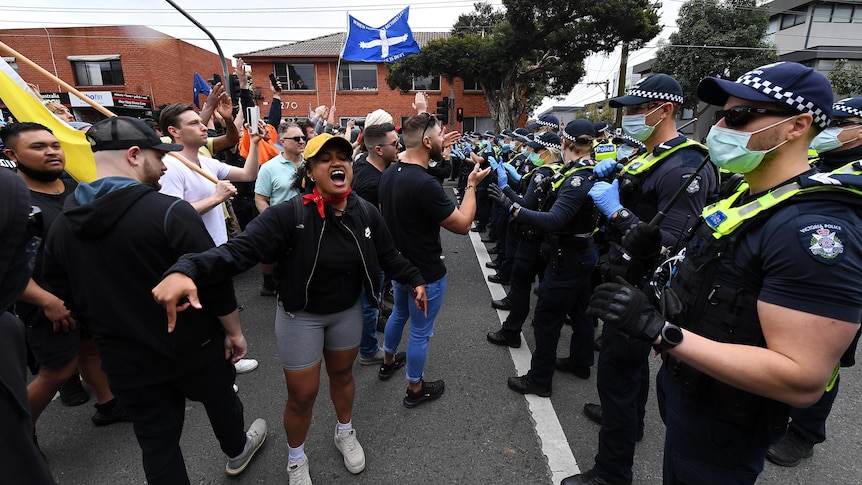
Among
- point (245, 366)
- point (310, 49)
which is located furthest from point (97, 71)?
point (245, 366)

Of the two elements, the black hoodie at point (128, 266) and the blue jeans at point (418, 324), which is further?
the blue jeans at point (418, 324)

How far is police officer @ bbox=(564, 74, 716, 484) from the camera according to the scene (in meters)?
2.36

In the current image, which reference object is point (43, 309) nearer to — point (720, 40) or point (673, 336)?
point (673, 336)

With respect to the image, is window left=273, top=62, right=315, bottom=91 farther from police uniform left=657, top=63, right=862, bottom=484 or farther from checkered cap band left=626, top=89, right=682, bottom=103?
police uniform left=657, top=63, right=862, bottom=484

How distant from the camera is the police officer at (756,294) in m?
1.16

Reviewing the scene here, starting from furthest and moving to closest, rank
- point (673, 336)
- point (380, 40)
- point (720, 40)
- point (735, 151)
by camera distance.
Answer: point (720, 40)
point (380, 40)
point (735, 151)
point (673, 336)

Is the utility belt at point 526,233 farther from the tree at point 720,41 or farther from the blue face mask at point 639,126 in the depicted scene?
the tree at point 720,41

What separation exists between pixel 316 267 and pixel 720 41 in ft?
89.9

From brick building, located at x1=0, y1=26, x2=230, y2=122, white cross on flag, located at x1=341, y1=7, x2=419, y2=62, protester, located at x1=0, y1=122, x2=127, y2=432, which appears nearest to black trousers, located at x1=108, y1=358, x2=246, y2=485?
protester, located at x1=0, y1=122, x2=127, y2=432

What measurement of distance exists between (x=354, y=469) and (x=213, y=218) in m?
2.39

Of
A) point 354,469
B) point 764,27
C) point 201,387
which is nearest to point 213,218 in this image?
point 201,387

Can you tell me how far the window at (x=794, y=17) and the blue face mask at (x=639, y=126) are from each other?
43.5 m

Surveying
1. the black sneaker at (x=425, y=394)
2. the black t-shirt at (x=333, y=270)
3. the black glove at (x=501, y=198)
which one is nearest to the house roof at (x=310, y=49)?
the black glove at (x=501, y=198)

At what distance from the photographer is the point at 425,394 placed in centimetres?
329
